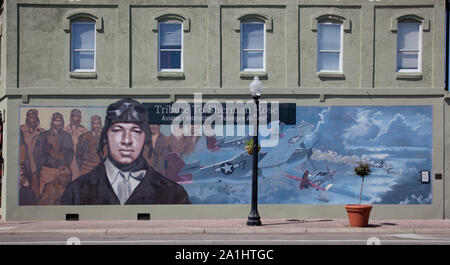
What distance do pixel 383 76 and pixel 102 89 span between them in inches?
402

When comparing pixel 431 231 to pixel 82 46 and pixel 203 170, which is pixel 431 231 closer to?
pixel 203 170

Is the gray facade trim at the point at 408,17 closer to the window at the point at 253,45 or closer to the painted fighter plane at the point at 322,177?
the window at the point at 253,45

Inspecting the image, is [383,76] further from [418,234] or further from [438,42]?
[418,234]

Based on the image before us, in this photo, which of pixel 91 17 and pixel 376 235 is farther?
pixel 91 17

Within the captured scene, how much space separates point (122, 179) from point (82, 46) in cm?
509

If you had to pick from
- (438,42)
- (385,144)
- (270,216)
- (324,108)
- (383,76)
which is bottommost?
(270,216)

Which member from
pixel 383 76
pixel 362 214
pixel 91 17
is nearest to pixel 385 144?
pixel 383 76

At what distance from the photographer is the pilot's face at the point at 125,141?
1886cm

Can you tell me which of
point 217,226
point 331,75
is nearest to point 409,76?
point 331,75

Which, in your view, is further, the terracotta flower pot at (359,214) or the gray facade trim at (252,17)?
the gray facade trim at (252,17)

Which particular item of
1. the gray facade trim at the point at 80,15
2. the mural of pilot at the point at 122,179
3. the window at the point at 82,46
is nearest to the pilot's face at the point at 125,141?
the mural of pilot at the point at 122,179

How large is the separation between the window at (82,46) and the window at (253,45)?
18.1 ft

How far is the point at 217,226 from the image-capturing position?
16625 millimetres

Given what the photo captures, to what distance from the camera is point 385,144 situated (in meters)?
19.0
